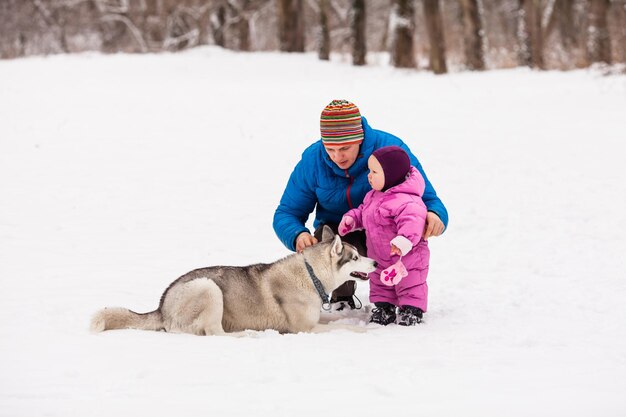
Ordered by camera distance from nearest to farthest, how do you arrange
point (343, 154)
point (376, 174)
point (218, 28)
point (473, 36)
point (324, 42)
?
point (376, 174) < point (343, 154) < point (473, 36) < point (324, 42) < point (218, 28)

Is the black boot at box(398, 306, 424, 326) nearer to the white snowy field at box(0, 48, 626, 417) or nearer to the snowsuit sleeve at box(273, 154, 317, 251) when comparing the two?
the white snowy field at box(0, 48, 626, 417)

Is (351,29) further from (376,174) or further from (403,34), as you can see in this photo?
(376,174)

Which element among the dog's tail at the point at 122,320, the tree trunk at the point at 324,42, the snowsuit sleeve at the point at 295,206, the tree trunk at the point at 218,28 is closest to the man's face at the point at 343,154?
the snowsuit sleeve at the point at 295,206

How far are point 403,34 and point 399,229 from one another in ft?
57.8

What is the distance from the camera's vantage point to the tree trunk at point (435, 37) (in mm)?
20141

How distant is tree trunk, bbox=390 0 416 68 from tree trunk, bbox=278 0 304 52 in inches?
188

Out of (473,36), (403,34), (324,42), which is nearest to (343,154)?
(473,36)

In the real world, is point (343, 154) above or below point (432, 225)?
above

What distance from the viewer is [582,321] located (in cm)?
529

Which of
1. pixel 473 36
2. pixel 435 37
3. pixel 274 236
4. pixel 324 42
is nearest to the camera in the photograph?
pixel 274 236

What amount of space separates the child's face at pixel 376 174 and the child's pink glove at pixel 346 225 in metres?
0.38

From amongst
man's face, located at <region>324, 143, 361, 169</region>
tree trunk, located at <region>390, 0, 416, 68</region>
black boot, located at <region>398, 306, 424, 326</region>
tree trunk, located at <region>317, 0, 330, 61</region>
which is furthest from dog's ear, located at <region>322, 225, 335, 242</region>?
tree trunk, located at <region>317, 0, 330, 61</region>

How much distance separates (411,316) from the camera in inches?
210

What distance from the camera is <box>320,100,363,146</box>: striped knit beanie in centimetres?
538
